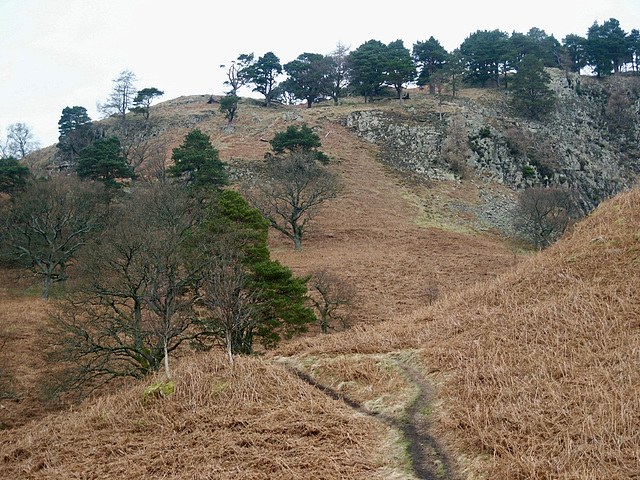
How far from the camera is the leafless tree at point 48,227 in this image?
3344cm

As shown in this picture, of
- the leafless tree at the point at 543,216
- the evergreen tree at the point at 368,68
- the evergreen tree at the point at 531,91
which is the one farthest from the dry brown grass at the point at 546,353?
the evergreen tree at the point at 368,68

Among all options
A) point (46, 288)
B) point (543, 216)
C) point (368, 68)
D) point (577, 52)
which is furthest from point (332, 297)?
point (577, 52)

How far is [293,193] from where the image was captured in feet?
142

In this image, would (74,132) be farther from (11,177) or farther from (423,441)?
(423,441)

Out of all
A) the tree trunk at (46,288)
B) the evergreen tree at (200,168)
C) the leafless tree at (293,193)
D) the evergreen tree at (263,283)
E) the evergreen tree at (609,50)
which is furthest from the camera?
the evergreen tree at (609,50)

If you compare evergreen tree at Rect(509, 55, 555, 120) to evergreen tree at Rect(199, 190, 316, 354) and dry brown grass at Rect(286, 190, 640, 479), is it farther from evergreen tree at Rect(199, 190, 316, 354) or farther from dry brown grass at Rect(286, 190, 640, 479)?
dry brown grass at Rect(286, 190, 640, 479)

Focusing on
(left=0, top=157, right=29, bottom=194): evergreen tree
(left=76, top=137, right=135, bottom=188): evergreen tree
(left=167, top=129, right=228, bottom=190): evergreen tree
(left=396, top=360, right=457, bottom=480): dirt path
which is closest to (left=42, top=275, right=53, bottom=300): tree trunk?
(left=0, top=157, right=29, bottom=194): evergreen tree

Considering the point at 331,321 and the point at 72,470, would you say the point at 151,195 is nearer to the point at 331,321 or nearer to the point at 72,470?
the point at 331,321

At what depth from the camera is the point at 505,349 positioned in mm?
8562

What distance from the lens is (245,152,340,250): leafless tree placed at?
42.1 m

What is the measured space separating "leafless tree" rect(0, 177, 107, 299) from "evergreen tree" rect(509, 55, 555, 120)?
63.4 m

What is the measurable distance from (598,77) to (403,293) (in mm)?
76322

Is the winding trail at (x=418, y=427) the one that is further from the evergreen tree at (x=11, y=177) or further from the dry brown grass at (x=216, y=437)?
the evergreen tree at (x=11, y=177)

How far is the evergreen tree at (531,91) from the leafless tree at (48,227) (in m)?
63.4
